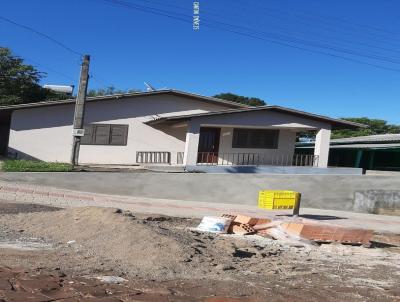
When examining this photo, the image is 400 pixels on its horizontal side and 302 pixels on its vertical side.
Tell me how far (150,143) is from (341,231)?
1881 cm

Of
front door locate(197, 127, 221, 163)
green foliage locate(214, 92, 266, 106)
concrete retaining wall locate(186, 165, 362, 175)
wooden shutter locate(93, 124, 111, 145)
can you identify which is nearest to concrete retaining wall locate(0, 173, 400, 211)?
concrete retaining wall locate(186, 165, 362, 175)

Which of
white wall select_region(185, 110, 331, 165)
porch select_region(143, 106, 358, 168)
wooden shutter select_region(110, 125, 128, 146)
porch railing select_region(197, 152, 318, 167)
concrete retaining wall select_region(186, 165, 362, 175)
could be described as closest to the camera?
concrete retaining wall select_region(186, 165, 362, 175)

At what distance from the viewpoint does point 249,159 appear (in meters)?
30.5

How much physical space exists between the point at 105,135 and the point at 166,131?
11.4 feet

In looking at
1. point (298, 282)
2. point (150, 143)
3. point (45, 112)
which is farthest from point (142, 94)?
point (298, 282)

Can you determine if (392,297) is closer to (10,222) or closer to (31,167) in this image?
(10,222)

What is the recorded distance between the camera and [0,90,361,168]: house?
27.9 m

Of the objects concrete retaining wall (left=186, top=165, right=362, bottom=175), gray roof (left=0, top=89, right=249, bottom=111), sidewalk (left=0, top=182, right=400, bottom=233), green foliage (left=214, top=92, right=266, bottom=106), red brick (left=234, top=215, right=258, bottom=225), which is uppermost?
green foliage (left=214, top=92, right=266, bottom=106)

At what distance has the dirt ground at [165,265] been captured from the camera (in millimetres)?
6777

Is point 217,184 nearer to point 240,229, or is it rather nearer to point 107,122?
point 107,122

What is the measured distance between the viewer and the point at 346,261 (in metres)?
10.6

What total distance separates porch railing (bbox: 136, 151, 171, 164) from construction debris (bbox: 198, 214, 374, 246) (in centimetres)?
1697

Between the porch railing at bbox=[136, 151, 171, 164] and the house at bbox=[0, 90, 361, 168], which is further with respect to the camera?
the porch railing at bbox=[136, 151, 171, 164]

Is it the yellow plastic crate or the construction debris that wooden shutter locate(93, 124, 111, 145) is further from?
the construction debris
